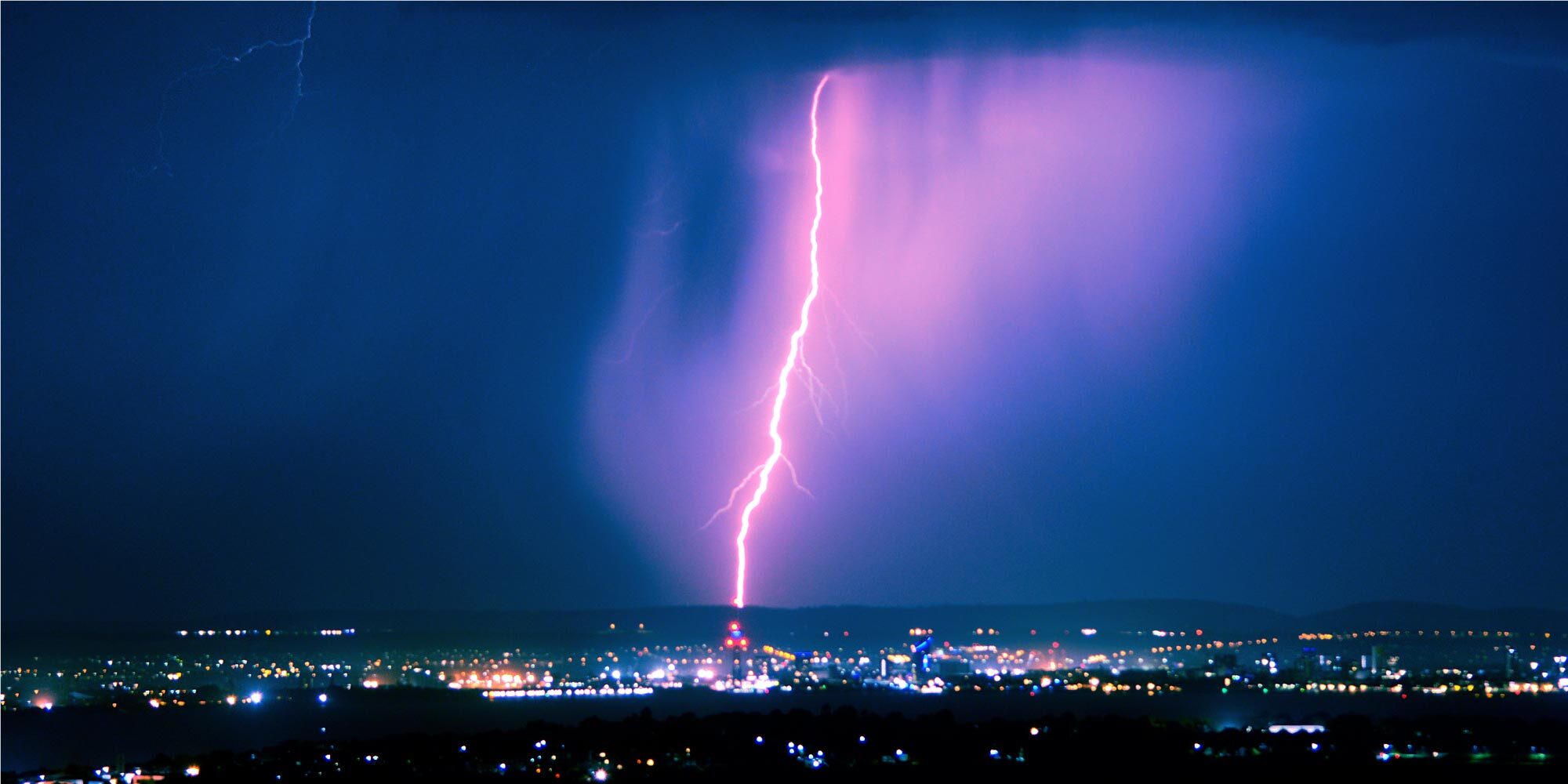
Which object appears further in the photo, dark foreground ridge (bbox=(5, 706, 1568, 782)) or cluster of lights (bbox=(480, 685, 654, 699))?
cluster of lights (bbox=(480, 685, 654, 699))

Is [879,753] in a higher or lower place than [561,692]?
lower

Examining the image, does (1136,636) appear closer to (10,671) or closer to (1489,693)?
(1489,693)

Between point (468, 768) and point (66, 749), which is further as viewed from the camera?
point (66, 749)

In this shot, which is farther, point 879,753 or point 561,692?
point 561,692

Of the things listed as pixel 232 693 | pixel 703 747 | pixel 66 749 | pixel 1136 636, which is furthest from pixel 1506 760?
pixel 232 693

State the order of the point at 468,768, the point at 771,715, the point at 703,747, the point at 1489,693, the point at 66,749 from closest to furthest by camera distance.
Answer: the point at 468,768 < the point at 703,747 < the point at 771,715 < the point at 66,749 < the point at 1489,693

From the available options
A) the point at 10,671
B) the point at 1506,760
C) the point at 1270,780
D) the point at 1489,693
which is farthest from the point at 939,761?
the point at 10,671

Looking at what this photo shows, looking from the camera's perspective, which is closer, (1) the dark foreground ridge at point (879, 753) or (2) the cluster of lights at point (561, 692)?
(1) the dark foreground ridge at point (879, 753)

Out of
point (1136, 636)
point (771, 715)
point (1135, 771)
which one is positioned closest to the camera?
point (1135, 771)
